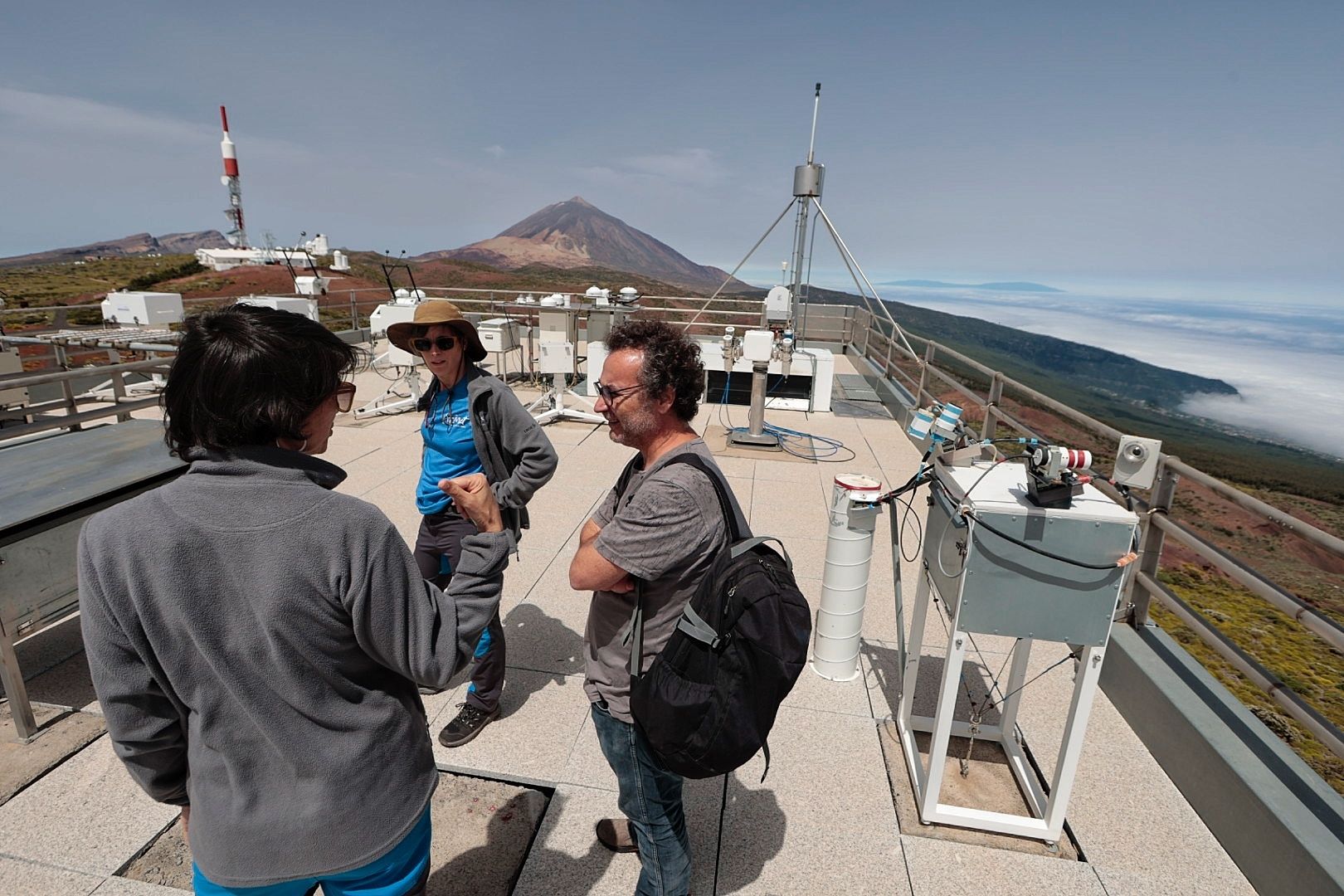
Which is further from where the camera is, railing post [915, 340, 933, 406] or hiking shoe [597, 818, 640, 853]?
railing post [915, 340, 933, 406]

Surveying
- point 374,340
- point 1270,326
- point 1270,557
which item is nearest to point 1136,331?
point 1270,326

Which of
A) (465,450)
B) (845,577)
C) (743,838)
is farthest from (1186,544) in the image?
(465,450)

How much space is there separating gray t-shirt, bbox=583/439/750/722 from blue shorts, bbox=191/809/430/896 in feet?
1.73

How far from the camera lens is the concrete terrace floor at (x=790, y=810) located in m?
2.05

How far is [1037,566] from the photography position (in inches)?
78.9

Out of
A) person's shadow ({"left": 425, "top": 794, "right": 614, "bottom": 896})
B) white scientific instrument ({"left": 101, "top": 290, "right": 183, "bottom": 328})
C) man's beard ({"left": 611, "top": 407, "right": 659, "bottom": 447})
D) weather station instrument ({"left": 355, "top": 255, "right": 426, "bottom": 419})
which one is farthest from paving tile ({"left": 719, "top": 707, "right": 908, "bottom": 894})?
white scientific instrument ({"left": 101, "top": 290, "right": 183, "bottom": 328})

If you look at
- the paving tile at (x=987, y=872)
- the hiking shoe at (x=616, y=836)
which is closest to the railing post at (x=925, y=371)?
the paving tile at (x=987, y=872)

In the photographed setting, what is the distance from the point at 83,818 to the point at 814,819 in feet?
8.11

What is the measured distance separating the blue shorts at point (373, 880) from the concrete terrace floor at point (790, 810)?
0.89 meters

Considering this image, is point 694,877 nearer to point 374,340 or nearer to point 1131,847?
point 1131,847

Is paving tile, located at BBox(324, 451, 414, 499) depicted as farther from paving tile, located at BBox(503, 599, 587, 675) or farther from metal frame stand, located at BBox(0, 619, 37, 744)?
metal frame stand, located at BBox(0, 619, 37, 744)

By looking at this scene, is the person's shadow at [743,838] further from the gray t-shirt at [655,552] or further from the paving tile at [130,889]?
the paving tile at [130,889]

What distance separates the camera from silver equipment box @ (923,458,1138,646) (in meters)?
1.94

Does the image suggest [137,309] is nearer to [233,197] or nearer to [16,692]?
[16,692]
